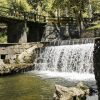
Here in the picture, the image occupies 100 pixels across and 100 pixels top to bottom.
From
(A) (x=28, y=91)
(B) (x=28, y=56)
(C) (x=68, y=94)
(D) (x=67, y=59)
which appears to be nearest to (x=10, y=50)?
(B) (x=28, y=56)

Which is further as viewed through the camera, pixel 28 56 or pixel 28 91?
pixel 28 56

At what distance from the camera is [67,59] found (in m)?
30.9

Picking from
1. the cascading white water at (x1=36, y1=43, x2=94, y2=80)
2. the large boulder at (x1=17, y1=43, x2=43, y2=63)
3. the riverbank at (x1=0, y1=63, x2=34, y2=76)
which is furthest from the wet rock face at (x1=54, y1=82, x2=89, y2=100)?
the large boulder at (x1=17, y1=43, x2=43, y2=63)

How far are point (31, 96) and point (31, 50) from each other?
17499 millimetres

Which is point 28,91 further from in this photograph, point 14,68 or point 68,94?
point 14,68

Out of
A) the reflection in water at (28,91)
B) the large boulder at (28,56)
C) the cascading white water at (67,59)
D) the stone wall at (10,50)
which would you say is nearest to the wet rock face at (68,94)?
the reflection in water at (28,91)

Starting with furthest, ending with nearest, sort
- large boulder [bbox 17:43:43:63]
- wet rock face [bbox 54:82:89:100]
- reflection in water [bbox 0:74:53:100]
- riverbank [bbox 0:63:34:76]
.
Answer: large boulder [bbox 17:43:43:63] → riverbank [bbox 0:63:34:76] → reflection in water [bbox 0:74:53:100] → wet rock face [bbox 54:82:89:100]

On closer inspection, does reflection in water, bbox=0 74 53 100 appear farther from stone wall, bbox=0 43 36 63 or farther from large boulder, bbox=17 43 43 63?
stone wall, bbox=0 43 36 63

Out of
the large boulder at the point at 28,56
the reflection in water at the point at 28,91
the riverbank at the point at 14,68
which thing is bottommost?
the reflection in water at the point at 28,91

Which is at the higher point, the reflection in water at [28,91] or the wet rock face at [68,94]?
A: the wet rock face at [68,94]

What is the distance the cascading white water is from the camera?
94.3ft

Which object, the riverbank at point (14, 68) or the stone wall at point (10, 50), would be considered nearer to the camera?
the riverbank at point (14, 68)

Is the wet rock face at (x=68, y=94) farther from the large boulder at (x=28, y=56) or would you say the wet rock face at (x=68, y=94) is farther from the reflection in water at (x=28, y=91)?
the large boulder at (x=28, y=56)

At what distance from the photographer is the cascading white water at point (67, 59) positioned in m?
Result: 28.8
